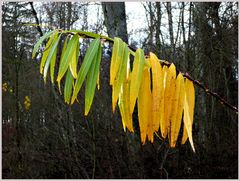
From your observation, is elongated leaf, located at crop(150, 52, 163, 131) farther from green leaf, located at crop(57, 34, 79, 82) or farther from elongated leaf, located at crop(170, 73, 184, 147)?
green leaf, located at crop(57, 34, 79, 82)

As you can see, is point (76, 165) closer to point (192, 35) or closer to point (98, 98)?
point (98, 98)

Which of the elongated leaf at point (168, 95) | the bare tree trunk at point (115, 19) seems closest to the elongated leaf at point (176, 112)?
the elongated leaf at point (168, 95)

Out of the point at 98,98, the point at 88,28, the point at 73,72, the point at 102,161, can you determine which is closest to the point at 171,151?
the point at 102,161

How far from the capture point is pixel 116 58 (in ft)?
Answer: 1.96

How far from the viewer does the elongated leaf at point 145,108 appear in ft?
1.94

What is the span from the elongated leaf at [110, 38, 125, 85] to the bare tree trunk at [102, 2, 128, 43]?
3199 mm

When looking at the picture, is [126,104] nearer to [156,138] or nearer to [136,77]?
[136,77]

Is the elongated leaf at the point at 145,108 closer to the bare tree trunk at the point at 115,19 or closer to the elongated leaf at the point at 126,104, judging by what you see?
the elongated leaf at the point at 126,104

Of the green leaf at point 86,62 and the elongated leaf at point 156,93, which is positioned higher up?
the green leaf at point 86,62

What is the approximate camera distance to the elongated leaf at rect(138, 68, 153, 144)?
592 mm

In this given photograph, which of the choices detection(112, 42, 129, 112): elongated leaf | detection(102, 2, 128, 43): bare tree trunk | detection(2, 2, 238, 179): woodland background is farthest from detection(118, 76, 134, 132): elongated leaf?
detection(102, 2, 128, 43): bare tree trunk

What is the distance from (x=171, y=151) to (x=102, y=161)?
74 centimetres

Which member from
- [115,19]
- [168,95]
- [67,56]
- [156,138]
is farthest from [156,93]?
[115,19]

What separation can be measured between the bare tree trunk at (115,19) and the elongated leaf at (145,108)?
10.5 feet
